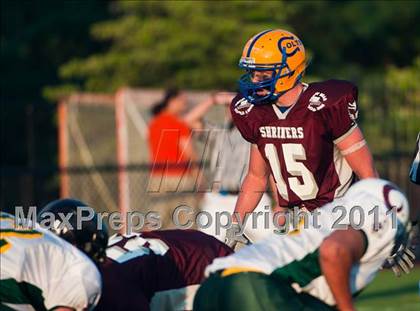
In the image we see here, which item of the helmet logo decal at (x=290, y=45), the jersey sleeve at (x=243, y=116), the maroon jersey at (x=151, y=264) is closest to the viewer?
the maroon jersey at (x=151, y=264)

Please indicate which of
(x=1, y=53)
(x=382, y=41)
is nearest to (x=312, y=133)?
(x=1, y=53)

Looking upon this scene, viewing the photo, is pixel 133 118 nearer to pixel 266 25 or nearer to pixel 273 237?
pixel 266 25

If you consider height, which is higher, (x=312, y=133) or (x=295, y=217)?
(x=312, y=133)

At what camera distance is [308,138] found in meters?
6.49

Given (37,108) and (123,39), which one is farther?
(123,39)

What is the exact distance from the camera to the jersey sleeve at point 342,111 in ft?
21.1

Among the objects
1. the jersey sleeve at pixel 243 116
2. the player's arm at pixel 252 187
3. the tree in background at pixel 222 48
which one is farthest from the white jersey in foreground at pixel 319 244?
the tree in background at pixel 222 48

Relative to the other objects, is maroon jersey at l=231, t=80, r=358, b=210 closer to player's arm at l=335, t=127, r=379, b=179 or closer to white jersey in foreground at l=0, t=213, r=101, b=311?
player's arm at l=335, t=127, r=379, b=179

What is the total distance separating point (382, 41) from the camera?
64.7 ft

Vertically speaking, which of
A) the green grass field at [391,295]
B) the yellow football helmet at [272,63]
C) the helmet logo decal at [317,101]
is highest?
the yellow football helmet at [272,63]

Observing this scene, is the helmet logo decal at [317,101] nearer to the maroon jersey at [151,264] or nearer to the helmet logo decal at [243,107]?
the helmet logo decal at [243,107]

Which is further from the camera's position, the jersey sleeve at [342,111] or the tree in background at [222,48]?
the tree in background at [222,48]

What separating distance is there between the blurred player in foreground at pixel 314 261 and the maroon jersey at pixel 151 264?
1.85 feet

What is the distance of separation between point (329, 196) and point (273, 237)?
64.2 inches
